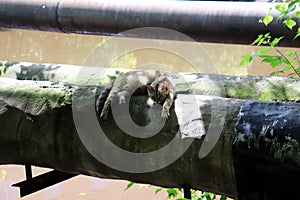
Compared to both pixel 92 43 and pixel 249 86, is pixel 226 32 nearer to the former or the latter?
pixel 249 86

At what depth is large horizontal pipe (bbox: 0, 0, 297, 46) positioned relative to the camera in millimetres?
3674

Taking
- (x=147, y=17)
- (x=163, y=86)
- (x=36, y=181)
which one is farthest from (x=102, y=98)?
(x=147, y=17)

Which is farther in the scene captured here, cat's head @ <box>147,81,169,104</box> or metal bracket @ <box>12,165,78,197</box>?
metal bracket @ <box>12,165,78,197</box>

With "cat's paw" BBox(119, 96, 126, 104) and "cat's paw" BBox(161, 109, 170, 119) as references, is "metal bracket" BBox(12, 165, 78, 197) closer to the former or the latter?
"cat's paw" BBox(119, 96, 126, 104)

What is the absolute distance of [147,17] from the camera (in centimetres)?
391

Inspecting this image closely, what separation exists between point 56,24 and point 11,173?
149 centimetres

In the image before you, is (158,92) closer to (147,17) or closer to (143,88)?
(143,88)

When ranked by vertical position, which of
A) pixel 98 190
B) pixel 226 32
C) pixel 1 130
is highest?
pixel 226 32

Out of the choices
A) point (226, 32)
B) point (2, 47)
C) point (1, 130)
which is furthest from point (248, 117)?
point (2, 47)

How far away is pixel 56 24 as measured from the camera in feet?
14.0

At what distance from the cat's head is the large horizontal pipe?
2.16m

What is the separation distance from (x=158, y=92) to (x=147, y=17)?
8.52 ft

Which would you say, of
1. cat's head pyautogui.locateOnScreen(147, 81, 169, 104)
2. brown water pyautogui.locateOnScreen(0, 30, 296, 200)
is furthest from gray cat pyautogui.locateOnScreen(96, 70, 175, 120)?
brown water pyautogui.locateOnScreen(0, 30, 296, 200)

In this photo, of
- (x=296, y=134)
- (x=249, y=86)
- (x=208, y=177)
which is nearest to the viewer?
(x=296, y=134)
